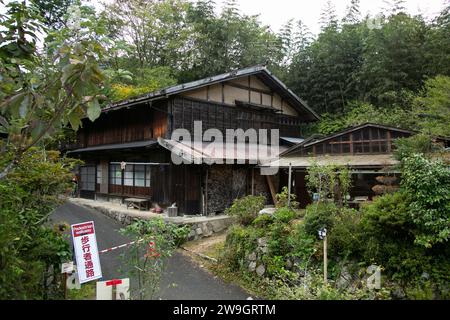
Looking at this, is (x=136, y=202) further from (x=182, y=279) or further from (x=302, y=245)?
(x=302, y=245)

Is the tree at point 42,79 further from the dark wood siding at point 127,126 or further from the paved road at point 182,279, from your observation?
the dark wood siding at point 127,126

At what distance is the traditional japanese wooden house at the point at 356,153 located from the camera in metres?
10.4

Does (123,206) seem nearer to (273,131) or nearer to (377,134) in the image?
(273,131)

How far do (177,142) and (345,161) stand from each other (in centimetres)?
652

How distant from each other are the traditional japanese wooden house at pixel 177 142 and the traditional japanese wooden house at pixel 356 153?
2.19 m

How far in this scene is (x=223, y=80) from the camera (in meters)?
14.6

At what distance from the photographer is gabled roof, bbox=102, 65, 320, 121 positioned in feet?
40.8

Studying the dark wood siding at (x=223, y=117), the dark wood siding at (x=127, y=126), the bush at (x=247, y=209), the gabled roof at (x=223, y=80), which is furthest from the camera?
the dark wood siding at (x=127, y=126)

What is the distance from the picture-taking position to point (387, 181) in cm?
820

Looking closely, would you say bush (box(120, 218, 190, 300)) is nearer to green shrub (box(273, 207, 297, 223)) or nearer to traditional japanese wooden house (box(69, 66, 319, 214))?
green shrub (box(273, 207, 297, 223))

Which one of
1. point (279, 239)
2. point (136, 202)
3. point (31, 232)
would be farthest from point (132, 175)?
point (31, 232)

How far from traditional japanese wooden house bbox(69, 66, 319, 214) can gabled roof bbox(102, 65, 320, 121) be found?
4 cm

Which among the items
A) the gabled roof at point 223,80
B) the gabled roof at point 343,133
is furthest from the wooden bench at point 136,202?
the gabled roof at point 343,133

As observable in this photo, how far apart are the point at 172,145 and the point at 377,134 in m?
7.65
